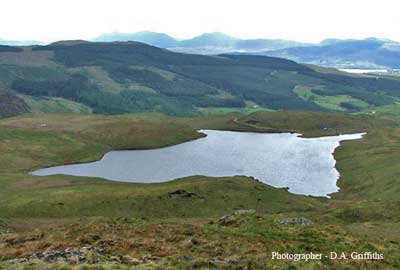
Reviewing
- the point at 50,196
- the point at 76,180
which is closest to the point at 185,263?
the point at 50,196

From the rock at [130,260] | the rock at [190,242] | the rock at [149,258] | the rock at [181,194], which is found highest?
the rock at [130,260]

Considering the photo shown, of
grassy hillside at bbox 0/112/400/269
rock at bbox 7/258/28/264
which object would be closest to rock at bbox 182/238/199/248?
grassy hillside at bbox 0/112/400/269

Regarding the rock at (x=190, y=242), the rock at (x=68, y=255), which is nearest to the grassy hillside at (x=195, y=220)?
the rock at (x=190, y=242)

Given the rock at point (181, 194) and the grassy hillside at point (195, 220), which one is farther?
the rock at point (181, 194)

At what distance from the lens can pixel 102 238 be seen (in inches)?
1817

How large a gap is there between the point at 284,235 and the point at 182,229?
436 inches

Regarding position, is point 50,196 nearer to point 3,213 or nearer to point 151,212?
point 3,213

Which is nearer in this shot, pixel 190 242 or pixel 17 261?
pixel 17 261

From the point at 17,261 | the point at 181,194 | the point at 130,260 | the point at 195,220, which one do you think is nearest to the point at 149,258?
the point at 130,260

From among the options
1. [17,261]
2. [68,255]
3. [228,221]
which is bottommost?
[228,221]

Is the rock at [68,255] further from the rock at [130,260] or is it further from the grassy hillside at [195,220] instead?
the rock at [130,260]

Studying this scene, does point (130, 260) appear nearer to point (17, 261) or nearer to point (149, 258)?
point (149, 258)

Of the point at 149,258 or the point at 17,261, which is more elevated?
the point at 149,258

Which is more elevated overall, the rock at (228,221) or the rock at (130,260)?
the rock at (130,260)
